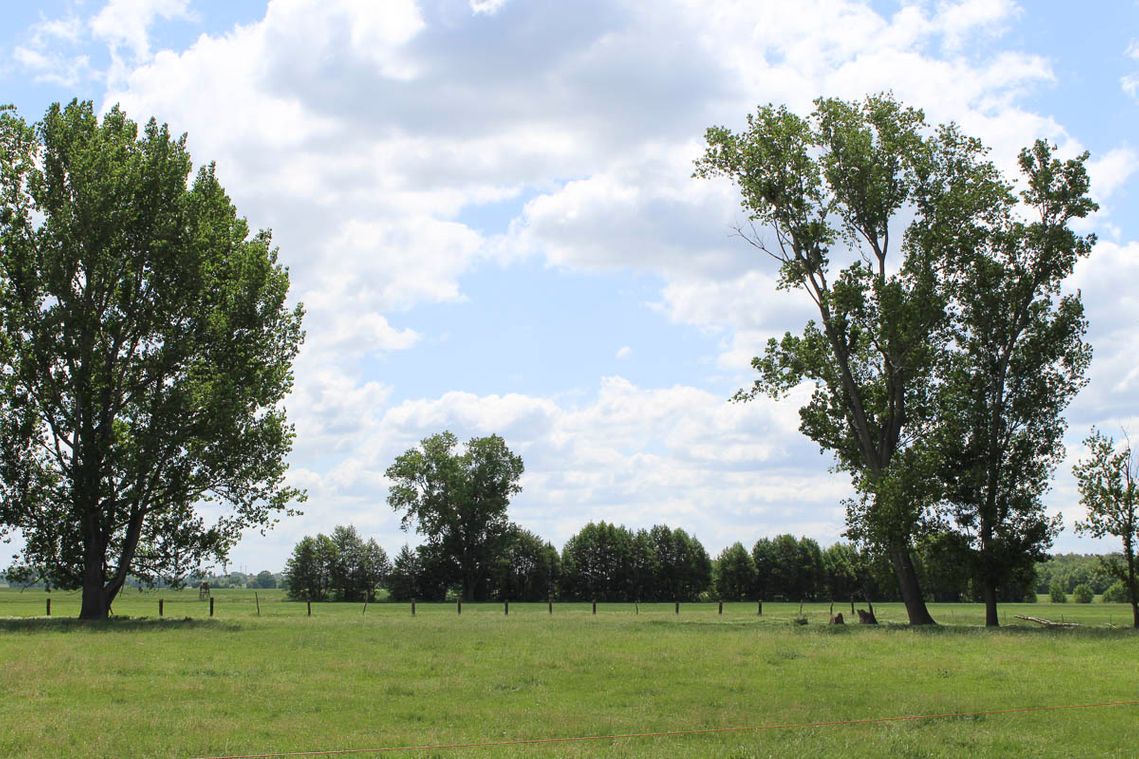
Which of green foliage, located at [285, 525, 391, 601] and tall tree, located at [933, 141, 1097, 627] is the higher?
tall tree, located at [933, 141, 1097, 627]

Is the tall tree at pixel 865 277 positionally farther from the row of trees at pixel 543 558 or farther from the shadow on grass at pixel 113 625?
the row of trees at pixel 543 558

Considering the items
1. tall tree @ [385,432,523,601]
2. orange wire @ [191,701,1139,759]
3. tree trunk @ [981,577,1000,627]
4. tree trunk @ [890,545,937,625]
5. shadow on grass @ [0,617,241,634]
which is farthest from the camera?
tall tree @ [385,432,523,601]

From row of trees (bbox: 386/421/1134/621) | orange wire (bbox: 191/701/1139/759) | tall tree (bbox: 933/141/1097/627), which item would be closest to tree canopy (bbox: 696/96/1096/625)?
tall tree (bbox: 933/141/1097/627)

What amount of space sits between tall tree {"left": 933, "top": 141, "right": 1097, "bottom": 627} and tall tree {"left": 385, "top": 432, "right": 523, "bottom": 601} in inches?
2768

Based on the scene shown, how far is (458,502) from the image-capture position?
347 ft

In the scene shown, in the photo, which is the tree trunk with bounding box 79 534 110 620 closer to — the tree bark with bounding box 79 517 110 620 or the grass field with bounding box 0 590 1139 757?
the tree bark with bounding box 79 517 110 620

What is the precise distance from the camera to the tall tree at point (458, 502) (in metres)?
107

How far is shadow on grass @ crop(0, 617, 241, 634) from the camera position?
33.5 meters

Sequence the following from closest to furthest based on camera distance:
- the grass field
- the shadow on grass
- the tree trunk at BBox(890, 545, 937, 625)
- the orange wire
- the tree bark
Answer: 1. the orange wire
2. the grass field
3. the shadow on grass
4. the tree bark
5. the tree trunk at BBox(890, 545, 937, 625)

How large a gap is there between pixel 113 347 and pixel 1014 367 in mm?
38622

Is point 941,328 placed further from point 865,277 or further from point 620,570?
point 620,570

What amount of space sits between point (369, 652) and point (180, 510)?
61.6ft

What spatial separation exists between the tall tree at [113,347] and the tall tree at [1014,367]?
1220 inches

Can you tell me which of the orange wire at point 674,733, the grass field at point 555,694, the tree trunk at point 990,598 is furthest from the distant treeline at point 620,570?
the orange wire at point 674,733
